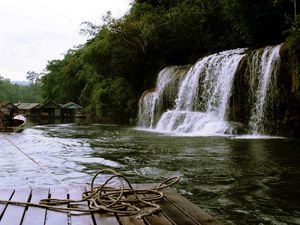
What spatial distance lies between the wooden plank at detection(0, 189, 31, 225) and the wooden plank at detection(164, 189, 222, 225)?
1.28 metres

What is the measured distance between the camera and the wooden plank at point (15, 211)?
3.09m

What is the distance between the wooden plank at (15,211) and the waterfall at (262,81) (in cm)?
1286

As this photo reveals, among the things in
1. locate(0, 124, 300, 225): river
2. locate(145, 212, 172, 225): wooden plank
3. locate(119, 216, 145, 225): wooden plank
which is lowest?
locate(0, 124, 300, 225): river

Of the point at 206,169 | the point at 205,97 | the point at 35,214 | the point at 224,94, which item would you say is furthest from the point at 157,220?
the point at 205,97

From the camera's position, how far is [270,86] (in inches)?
620

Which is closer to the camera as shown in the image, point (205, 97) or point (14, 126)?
point (205, 97)

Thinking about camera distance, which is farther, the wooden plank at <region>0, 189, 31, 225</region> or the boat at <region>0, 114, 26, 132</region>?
the boat at <region>0, 114, 26, 132</region>

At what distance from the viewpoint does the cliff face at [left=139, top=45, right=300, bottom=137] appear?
15.4m

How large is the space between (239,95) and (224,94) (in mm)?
820

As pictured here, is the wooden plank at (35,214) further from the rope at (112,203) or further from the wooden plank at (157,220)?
the wooden plank at (157,220)

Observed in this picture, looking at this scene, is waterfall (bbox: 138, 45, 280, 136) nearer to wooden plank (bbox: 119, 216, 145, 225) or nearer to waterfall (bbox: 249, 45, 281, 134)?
waterfall (bbox: 249, 45, 281, 134)

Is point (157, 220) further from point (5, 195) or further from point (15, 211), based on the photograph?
point (5, 195)

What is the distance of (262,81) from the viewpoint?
16078 millimetres

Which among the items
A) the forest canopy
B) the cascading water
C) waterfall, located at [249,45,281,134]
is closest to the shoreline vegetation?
the forest canopy
